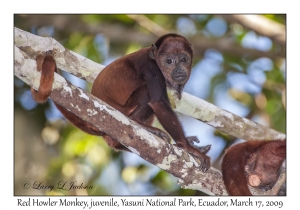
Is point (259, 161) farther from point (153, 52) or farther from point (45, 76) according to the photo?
point (45, 76)

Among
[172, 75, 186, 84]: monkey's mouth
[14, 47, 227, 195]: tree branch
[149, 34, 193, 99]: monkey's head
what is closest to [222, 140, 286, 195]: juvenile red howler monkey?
[14, 47, 227, 195]: tree branch

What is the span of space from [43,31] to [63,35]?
77 centimetres

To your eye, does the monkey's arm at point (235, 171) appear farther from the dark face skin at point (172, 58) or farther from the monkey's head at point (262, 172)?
the dark face skin at point (172, 58)

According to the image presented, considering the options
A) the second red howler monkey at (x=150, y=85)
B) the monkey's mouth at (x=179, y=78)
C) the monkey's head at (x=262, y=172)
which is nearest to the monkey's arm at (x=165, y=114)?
the second red howler monkey at (x=150, y=85)

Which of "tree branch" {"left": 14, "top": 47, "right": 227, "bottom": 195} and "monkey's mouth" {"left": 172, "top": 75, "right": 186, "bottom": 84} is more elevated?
"monkey's mouth" {"left": 172, "top": 75, "right": 186, "bottom": 84}

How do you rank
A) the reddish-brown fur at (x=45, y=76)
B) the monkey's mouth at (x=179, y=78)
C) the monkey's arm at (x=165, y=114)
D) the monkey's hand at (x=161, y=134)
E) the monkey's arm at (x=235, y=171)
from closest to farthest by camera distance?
the reddish-brown fur at (x=45, y=76), the monkey's arm at (x=235, y=171), the monkey's hand at (x=161, y=134), the monkey's arm at (x=165, y=114), the monkey's mouth at (x=179, y=78)

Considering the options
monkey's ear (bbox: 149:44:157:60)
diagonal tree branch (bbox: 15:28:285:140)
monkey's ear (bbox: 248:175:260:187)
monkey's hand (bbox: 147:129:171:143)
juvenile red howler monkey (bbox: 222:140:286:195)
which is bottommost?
monkey's ear (bbox: 248:175:260:187)

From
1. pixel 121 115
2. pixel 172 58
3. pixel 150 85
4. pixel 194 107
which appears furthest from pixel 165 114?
pixel 121 115

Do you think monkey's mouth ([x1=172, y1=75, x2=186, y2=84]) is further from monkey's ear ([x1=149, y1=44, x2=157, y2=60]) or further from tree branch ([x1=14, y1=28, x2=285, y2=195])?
tree branch ([x1=14, y1=28, x2=285, y2=195])

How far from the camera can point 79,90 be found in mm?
3703

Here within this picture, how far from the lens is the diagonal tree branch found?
501 cm

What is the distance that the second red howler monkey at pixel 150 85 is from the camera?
15.3 feet

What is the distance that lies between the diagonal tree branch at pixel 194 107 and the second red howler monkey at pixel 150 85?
28 centimetres

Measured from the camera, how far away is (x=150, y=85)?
16.1 ft
